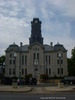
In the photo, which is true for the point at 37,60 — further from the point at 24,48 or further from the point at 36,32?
the point at 36,32

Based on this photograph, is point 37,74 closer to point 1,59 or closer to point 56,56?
point 56,56

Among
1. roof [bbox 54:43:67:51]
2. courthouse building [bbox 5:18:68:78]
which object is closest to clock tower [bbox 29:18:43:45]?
courthouse building [bbox 5:18:68:78]

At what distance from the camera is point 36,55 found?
9975 centimetres

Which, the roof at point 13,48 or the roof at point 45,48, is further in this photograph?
the roof at point 13,48

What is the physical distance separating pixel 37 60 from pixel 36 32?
505 inches

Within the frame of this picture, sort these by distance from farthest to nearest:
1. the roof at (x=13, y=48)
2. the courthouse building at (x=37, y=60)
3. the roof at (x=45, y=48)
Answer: the roof at (x=13, y=48) → the roof at (x=45, y=48) → the courthouse building at (x=37, y=60)

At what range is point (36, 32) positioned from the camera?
106m

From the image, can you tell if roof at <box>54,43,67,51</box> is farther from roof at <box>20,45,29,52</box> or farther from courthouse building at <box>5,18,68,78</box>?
roof at <box>20,45,29,52</box>

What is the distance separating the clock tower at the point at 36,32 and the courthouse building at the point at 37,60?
3373 millimetres

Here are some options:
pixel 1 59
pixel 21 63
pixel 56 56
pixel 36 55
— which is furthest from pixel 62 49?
pixel 1 59

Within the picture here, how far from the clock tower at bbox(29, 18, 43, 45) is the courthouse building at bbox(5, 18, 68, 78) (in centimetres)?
337

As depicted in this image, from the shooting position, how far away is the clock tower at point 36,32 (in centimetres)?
10538

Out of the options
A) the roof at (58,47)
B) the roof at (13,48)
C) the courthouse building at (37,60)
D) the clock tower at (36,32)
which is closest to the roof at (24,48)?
the courthouse building at (37,60)

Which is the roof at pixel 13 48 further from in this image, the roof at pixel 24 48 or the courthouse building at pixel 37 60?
the roof at pixel 24 48
